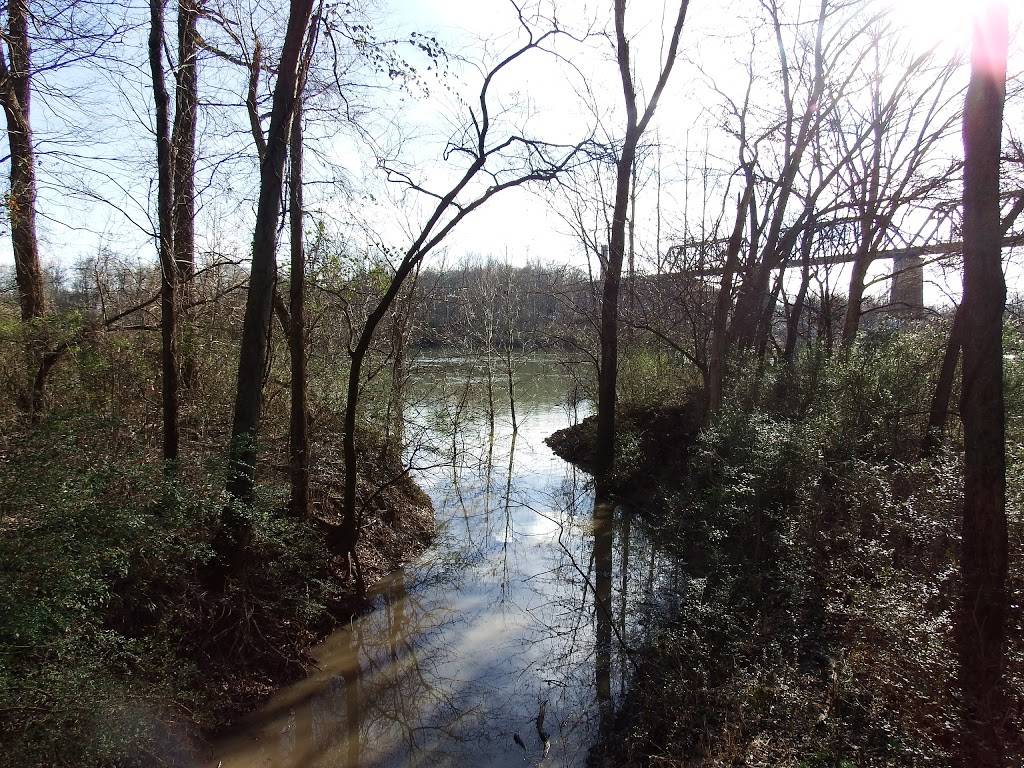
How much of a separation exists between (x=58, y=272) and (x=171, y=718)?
30.6 feet

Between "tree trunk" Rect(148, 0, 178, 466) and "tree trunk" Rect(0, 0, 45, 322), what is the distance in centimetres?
107

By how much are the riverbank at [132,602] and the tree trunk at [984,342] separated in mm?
A: 5913

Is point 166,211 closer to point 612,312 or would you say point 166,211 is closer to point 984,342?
point 984,342

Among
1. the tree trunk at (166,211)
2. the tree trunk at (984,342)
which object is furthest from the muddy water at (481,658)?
the tree trunk at (984,342)

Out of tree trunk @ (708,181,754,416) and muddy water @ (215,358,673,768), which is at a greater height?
tree trunk @ (708,181,754,416)

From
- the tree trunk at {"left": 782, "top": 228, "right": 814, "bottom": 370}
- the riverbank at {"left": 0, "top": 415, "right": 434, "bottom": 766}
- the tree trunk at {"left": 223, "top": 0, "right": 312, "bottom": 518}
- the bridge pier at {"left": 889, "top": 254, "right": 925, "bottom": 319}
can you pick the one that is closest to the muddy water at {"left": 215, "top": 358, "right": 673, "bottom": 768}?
the riverbank at {"left": 0, "top": 415, "right": 434, "bottom": 766}

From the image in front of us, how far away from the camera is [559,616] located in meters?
8.10

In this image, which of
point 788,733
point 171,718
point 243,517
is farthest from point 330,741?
point 788,733

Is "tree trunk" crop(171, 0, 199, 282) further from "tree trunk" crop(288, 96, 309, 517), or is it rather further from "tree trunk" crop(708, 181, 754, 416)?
"tree trunk" crop(708, 181, 754, 416)

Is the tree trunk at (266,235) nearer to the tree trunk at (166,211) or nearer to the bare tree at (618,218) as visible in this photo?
the tree trunk at (166,211)

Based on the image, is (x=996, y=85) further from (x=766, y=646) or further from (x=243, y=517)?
(x=243, y=517)

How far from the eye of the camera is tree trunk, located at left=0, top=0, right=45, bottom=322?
6.40 m

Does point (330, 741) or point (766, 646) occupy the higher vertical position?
point (766, 646)

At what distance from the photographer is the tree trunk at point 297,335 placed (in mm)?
7734
